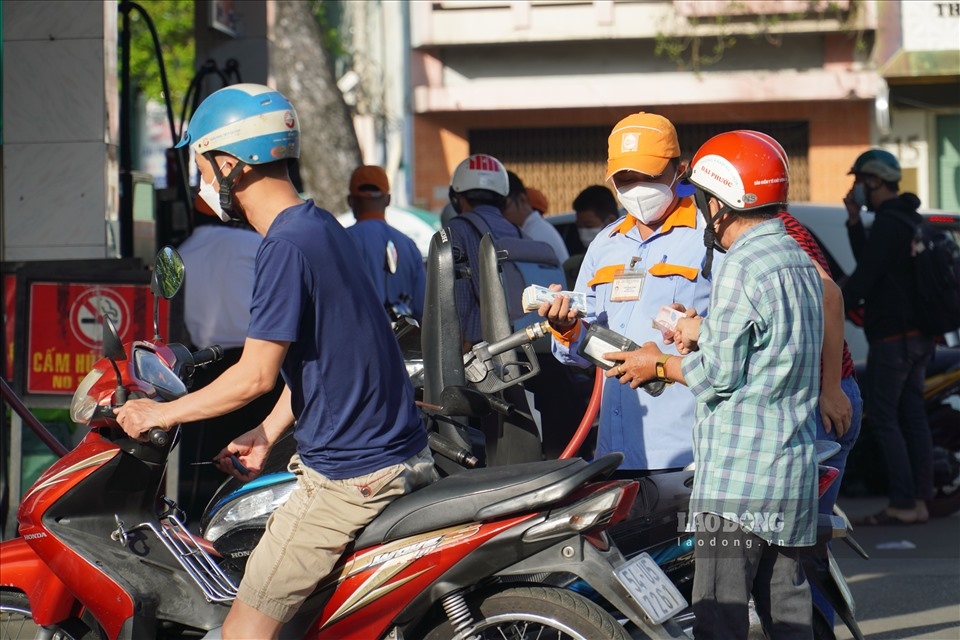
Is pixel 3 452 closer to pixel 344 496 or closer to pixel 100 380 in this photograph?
pixel 100 380

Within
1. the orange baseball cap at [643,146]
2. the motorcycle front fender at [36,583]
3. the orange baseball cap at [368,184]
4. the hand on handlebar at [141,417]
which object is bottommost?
the motorcycle front fender at [36,583]

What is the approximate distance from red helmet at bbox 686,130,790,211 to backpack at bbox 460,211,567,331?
1803mm

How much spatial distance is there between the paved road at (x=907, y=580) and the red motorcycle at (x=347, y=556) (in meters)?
2.57

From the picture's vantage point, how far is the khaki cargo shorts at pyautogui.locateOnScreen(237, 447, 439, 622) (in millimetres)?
3510

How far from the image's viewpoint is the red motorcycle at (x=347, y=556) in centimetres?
345

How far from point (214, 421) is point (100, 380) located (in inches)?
148

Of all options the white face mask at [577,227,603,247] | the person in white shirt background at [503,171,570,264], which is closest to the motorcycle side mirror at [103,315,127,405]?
the person in white shirt background at [503,171,570,264]

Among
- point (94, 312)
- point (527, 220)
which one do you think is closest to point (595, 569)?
point (94, 312)

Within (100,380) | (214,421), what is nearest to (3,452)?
(214,421)

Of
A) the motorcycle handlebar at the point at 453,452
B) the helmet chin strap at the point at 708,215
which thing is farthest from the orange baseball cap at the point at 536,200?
the helmet chin strap at the point at 708,215

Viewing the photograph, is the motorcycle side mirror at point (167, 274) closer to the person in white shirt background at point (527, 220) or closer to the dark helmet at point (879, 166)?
the person in white shirt background at point (527, 220)

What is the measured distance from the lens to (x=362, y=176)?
25.7 ft

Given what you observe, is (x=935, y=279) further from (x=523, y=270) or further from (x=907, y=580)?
(x=523, y=270)

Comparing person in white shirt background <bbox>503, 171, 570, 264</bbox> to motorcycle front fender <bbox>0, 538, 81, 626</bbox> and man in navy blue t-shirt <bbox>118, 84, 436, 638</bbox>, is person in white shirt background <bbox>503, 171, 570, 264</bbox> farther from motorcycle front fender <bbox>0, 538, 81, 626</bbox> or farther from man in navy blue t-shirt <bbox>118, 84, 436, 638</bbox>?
man in navy blue t-shirt <bbox>118, 84, 436, 638</bbox>
